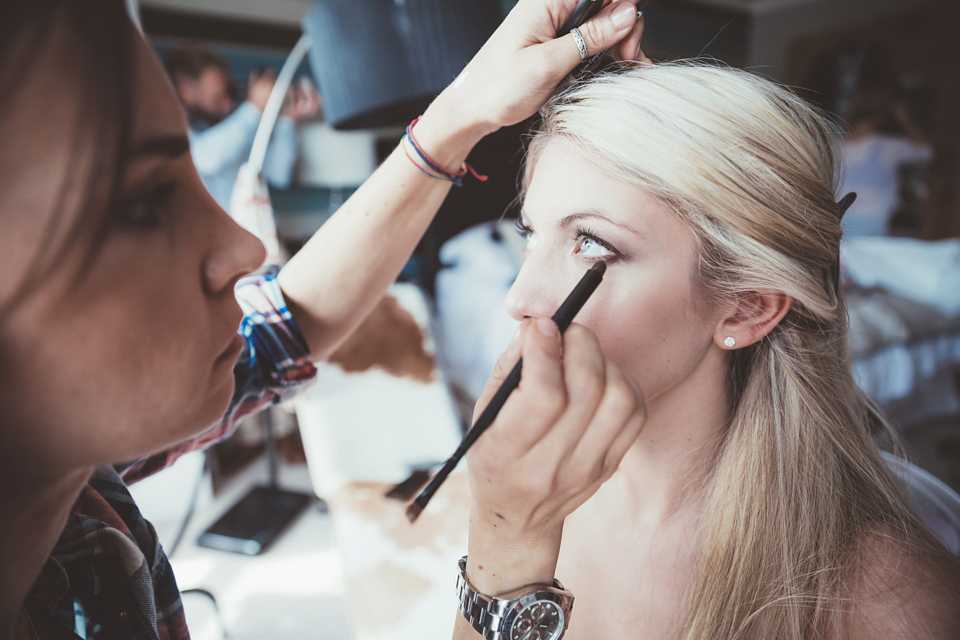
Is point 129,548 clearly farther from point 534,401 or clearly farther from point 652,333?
point 652,333

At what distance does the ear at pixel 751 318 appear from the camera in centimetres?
79

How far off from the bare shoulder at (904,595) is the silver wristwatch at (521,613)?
0.41 metres

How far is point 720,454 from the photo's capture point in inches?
33.2

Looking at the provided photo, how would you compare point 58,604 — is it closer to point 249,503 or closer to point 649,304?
point 649,304

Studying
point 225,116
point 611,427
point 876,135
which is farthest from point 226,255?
point 876,135


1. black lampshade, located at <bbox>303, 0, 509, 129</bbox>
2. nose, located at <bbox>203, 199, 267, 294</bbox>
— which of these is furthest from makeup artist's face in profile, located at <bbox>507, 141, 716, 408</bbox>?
nose, located at <bbox>203, 199, 267, 294</bbox>

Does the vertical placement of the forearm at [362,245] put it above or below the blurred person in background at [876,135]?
above

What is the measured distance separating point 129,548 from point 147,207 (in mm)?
436

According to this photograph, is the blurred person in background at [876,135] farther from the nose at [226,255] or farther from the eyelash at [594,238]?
the nose at [226,255]

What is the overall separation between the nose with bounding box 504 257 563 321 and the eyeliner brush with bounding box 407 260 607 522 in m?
0.21

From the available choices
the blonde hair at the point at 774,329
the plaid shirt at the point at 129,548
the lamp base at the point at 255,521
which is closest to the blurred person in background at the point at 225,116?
the lamp base at the point at 255,521

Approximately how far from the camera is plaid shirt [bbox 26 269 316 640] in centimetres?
58

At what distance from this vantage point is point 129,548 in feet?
2.01

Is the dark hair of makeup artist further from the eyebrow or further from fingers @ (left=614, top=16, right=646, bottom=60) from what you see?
fingers @ (left=614, top=16, right=646, bottom=60)
